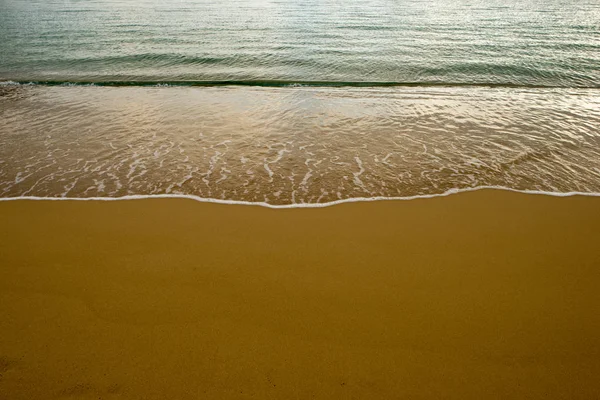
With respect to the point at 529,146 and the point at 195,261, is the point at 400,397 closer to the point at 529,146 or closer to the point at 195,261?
the point at 195,261

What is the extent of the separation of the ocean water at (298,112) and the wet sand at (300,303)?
1036 millimetres

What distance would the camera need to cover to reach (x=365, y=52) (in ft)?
56.3

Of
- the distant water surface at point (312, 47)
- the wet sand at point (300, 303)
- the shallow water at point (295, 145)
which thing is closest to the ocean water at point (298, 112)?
the shallow water at point (295, 145)

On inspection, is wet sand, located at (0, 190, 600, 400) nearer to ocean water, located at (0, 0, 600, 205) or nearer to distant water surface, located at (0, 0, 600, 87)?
ocean water, located at (0, 0, 600, 205)

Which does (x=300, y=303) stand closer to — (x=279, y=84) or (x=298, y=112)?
(x=298, y=112)

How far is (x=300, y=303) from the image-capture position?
317 cm

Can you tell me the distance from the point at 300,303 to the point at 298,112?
280 inches

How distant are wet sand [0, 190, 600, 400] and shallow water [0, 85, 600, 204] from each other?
0.91 metres

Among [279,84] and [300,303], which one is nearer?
[300,303]

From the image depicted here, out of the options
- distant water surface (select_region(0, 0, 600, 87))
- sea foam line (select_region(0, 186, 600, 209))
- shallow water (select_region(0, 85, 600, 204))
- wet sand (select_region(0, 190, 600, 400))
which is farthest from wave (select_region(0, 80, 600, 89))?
wet sand (select_region(0, 190, 600, 400))

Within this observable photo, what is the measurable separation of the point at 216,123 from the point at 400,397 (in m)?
7.46

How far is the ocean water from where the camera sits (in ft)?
19.0

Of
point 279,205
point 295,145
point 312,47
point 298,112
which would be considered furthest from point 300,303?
point 312,47

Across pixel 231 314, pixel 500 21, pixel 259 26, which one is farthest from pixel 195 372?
pixel 500 21
